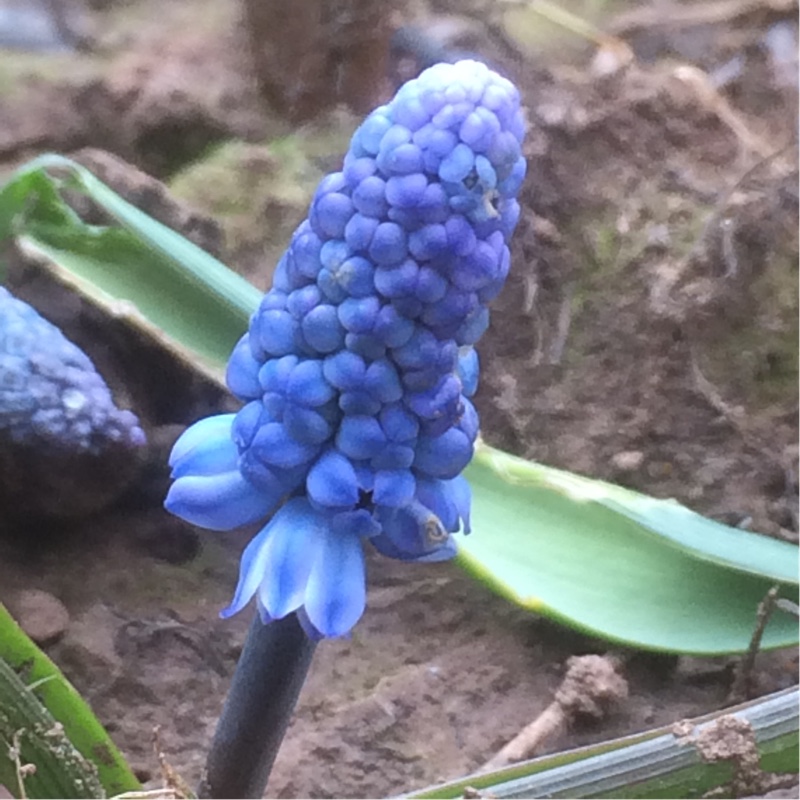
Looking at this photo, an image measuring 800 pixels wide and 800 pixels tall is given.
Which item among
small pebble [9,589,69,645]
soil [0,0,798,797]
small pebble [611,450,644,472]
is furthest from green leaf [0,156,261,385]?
small pebble [611,450,644,472]

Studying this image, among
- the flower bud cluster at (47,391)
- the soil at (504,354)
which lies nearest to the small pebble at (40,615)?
the soil at (504,354)

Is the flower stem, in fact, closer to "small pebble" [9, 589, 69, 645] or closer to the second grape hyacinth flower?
the second grape hyacinth flower

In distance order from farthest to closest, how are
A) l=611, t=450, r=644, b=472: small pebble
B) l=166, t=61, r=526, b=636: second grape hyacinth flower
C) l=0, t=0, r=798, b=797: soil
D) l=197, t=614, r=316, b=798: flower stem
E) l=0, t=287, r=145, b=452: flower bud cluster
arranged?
l=611, t=450, r=644, b=472: small pebble, l=0, t=0, r=798, b=797: soil, l=0, t=287, r=145, b=452: flower bud cluster, l=197, t=614, r=316, b=798: flower stem, l=166, t=61, r=526, b=636: second grape hyacinth flower

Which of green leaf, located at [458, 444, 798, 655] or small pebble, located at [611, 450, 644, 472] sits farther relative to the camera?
small pebble, located at [611, 450, 644, 472]

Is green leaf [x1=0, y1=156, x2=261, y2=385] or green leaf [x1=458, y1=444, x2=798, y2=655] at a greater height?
green leaf [x1=0, y1=156, x2=261, y2=385]

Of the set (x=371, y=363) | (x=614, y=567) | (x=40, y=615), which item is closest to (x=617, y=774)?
(x=614, y=567)

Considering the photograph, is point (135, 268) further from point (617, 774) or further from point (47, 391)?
point (617, 774)

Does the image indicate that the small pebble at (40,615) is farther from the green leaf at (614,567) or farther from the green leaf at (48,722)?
the green leaf at (614,567)
